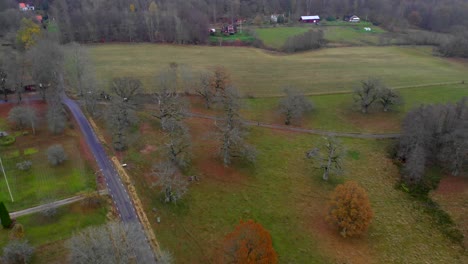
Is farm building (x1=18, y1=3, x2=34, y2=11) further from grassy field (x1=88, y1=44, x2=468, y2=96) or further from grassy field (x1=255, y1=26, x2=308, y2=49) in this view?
grassy field (x1=255, y1=26, x2=308, y2=49)

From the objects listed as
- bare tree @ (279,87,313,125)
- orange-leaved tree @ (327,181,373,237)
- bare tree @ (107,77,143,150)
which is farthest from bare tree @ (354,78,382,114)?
bare tree @ (107,77,143,150)

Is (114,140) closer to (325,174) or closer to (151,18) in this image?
(325,174)

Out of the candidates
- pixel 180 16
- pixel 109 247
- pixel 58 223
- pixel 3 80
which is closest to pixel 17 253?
pixel 58 223

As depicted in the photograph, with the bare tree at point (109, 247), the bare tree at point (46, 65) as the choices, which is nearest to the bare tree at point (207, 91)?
the bare tree at point (46, 65)

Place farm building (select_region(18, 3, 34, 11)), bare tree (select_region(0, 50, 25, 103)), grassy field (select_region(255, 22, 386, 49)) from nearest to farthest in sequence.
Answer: bare tree (select_region(0, 50, 25, 103)), grassy field (select_region(255, 22, 386, 49)), farm building (select_region(18, 3, 34, 11))

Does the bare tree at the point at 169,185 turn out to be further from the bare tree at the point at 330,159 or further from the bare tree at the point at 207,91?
the bare tree at the point at 207,91

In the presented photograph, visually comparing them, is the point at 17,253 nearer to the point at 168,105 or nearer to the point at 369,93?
the point at 168,105
